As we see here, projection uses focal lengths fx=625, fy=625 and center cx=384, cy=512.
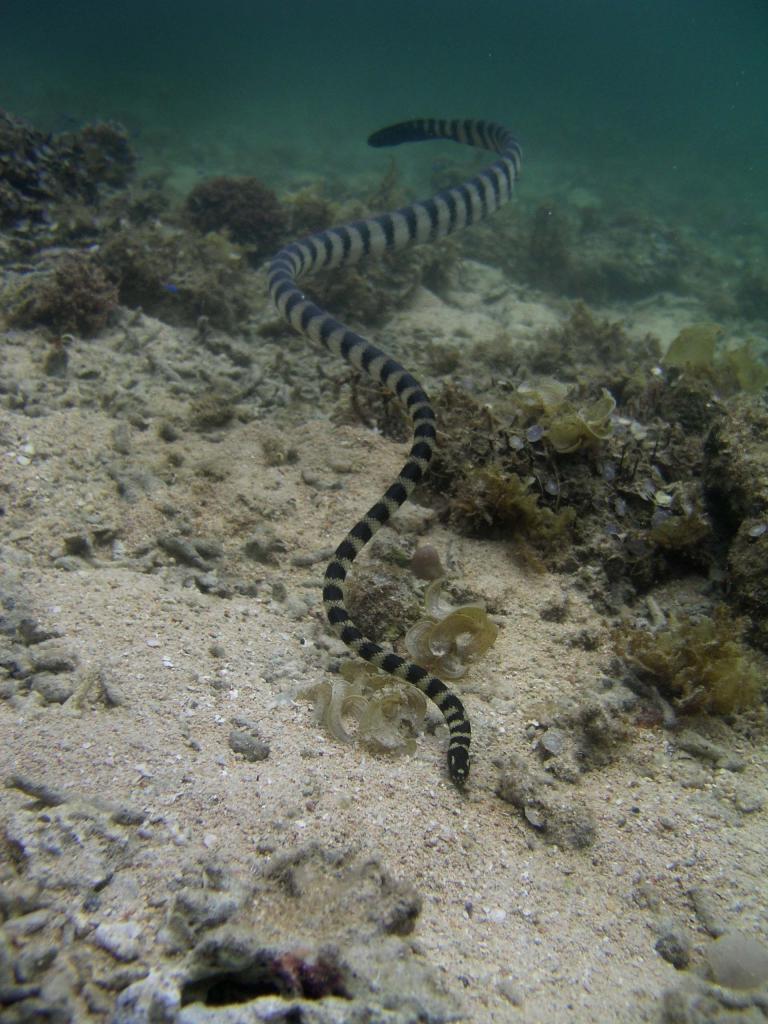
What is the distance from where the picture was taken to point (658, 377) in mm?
5230

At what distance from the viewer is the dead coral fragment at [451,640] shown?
9.72 ft

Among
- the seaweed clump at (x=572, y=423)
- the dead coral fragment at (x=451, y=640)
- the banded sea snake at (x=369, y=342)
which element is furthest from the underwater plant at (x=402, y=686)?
the seaweed clump at (x=572, y=423)

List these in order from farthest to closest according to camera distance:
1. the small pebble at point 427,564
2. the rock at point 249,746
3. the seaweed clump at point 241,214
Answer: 1. the seaweed clump at point 241,214
2. the small pebble at point 427,564
3. the rock at point 249,746

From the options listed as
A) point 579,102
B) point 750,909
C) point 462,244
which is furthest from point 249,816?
point 579,102

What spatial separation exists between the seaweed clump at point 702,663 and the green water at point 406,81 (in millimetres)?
15758

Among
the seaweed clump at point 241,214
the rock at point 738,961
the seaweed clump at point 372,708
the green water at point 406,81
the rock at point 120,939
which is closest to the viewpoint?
the rock at point 120,939

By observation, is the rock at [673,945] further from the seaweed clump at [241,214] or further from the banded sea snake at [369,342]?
the seaweed clump at [241,214]

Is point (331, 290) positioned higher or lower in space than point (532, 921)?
higher

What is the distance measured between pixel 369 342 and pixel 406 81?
50.5 meters

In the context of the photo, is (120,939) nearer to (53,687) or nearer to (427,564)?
(53,687)

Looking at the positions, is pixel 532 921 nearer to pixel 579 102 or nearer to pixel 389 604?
pixel 389 604

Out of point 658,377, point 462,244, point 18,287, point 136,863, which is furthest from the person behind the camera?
point 462,244

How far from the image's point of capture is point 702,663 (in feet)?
8.89

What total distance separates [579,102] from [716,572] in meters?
48.3
